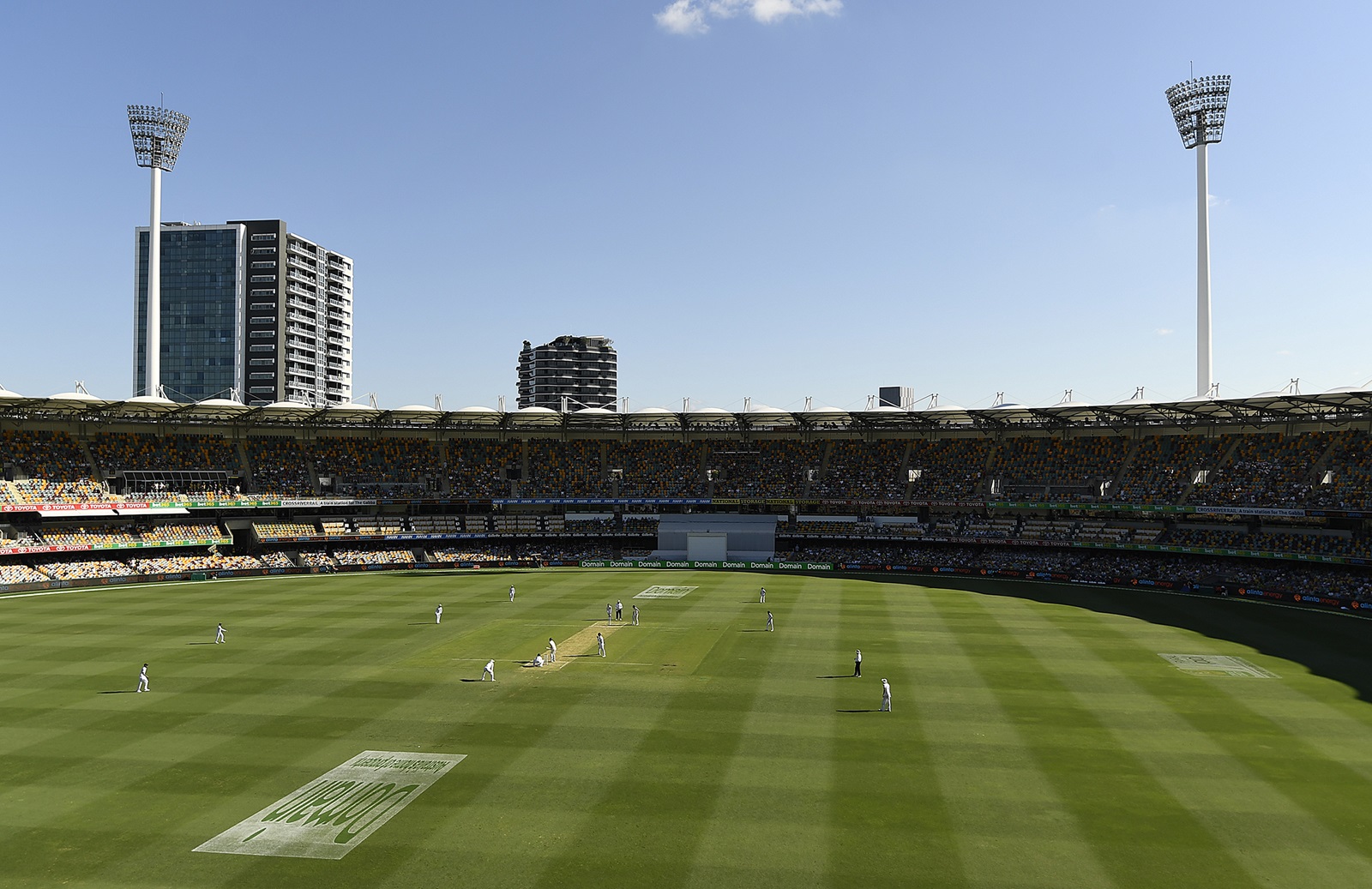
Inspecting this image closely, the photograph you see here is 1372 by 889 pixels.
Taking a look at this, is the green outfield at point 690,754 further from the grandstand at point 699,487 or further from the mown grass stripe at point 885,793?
the grandstand at point 699,487

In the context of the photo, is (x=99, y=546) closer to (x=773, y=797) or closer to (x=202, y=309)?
(x=773, y=797)

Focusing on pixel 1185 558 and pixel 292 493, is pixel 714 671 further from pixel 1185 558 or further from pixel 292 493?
pixel 292 493

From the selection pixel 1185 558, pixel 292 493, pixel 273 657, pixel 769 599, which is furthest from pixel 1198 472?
pixel 292 493

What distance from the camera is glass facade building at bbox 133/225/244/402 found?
132m

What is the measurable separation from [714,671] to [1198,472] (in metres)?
48.2

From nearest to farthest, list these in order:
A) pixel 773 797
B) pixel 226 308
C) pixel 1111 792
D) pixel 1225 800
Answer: pixel 1225 800 → pixel 773 797 → pixel 1111 792 → pixel 226 308

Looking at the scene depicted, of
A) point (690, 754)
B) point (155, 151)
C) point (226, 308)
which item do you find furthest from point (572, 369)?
point (690, 754)

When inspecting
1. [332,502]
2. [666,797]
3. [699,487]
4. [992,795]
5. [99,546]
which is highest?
[699,487]

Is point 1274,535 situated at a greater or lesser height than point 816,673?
greater

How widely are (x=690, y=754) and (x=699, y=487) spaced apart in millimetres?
53127

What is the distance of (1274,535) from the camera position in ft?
179

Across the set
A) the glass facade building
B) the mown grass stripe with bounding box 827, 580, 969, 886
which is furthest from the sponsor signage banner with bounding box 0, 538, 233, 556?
the glass facade building

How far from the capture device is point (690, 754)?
2214 cm

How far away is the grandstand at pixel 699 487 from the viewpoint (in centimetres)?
5562
